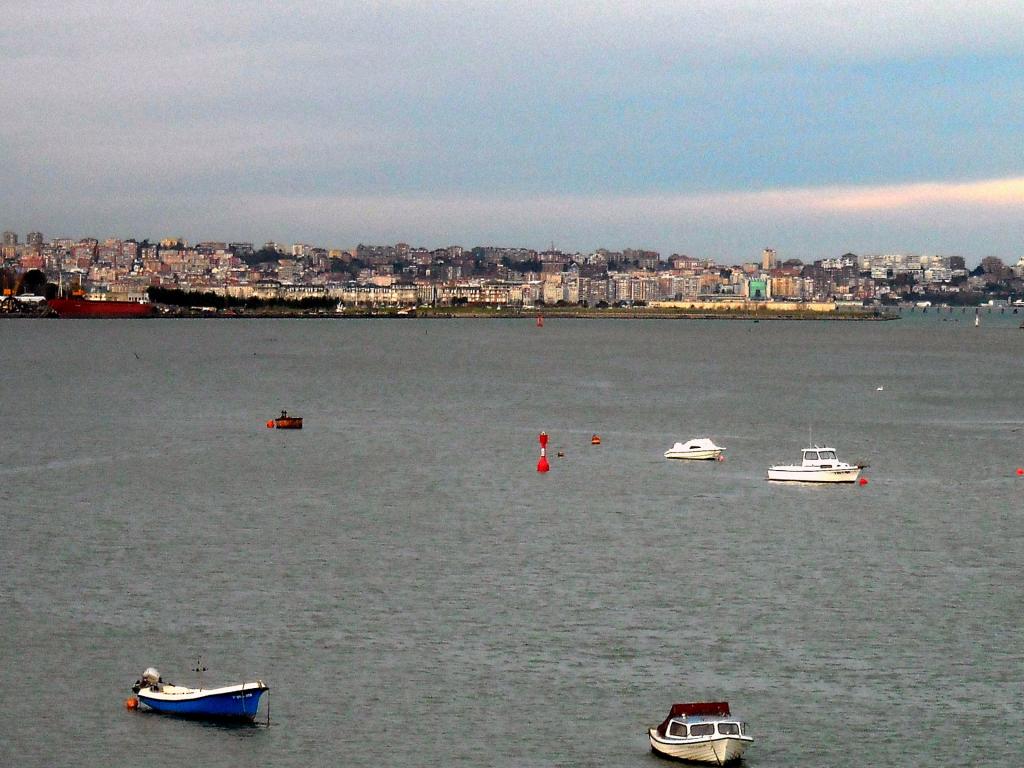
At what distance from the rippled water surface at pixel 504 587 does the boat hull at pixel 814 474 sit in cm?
62

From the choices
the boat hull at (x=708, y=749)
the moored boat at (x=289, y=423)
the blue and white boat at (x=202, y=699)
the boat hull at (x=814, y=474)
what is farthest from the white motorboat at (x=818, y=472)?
the blue and white boat at (x=202, y=699)

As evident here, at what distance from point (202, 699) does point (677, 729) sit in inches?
243

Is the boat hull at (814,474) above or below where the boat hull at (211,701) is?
above

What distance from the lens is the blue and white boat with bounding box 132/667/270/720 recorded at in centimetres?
2103

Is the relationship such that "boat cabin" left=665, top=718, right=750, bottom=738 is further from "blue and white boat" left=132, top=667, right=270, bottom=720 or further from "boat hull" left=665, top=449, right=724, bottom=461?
"boat hull" left=665, top=449, right=724, bottom=461

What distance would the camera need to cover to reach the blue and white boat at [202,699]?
21031 mm

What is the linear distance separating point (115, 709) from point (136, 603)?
18.5 ft

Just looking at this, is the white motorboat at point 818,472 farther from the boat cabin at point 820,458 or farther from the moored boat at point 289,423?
the moored boat at point 289,423

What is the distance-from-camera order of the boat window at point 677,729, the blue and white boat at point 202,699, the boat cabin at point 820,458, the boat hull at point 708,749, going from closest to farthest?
1. the boat hull at point 708,749
2. the boat window at point 677,729
3. the blue and white boat at point 202,699
4. the boat cabin at point 820,458

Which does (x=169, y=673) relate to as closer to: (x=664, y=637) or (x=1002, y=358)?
(x=664, y=637)

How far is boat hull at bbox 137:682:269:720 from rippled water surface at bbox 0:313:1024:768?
0.90ft

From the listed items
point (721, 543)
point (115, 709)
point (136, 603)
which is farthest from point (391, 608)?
point (721, 543)

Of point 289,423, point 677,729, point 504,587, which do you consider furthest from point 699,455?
point 677,729

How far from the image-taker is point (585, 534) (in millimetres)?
34125
